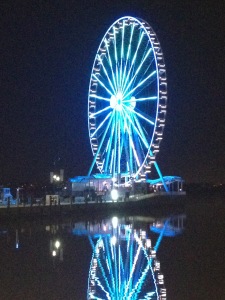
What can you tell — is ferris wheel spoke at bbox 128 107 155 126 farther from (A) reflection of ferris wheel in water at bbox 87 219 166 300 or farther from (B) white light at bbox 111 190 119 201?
(A) reflection of ferris wheel in water at bbox 87 219 166 300

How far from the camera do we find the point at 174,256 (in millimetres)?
20984

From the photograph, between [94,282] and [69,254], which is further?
[69,254]

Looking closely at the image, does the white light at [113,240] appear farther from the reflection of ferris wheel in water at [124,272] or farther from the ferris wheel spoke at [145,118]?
the ferris wheel spoke at [145,118]

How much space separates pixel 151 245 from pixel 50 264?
6839 mm

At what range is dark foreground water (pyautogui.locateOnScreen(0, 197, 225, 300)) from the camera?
559 inches

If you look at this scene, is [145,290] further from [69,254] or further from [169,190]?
[169,190]

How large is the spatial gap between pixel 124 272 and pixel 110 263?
5.86ft

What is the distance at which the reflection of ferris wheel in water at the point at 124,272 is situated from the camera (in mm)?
13906

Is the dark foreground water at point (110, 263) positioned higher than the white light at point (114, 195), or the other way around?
the white light at point (114, 195)

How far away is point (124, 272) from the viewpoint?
56.0ft

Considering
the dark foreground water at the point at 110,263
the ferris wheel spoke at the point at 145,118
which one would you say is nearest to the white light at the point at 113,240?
the dark foreground water at the point at 110,263

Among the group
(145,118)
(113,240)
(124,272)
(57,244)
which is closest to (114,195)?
(145,118)

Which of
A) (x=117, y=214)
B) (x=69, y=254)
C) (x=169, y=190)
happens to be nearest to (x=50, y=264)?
(x=69, y=254)

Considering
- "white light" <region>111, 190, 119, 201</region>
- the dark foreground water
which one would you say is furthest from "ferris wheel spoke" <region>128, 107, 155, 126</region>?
the dark foreground water
